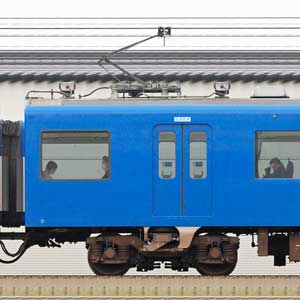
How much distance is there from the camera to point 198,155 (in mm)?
21188

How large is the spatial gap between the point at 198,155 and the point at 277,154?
1238 mm

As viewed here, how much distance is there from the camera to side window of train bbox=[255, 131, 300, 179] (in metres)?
21.2

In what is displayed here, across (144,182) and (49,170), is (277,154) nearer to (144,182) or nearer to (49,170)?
(144,182)

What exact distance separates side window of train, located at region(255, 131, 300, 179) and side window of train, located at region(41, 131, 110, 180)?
2375 millimetres

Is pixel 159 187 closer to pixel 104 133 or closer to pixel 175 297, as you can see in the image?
pixel 104 133

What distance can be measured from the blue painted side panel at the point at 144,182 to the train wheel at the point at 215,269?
797 mm

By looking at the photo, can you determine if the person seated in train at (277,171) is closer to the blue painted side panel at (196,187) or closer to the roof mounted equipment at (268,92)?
the blue painted side panel at (196,187)

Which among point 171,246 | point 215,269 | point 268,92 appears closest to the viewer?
point 171,246

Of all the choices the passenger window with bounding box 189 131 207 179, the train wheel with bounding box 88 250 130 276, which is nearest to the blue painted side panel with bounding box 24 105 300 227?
the passenger window with bounding box 189 131 207 179

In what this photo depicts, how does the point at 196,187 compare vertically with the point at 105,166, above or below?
below

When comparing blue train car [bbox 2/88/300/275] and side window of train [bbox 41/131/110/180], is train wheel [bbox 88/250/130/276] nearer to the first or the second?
blue train car [bbox 2/88/300/275]

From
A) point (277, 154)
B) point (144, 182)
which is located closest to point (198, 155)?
point (144, 182)

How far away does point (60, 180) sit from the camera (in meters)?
21.2

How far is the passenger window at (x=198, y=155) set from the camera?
21172 millimetres
